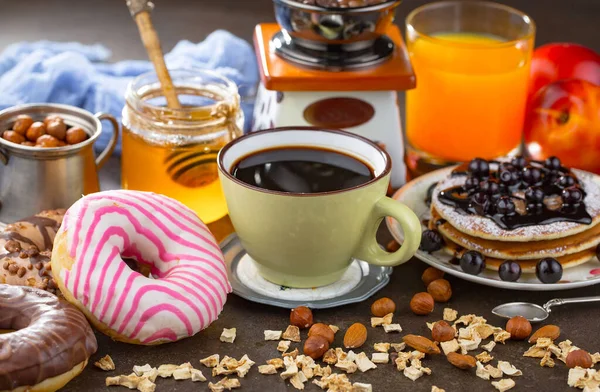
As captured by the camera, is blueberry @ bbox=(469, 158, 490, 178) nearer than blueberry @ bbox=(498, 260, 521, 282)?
No

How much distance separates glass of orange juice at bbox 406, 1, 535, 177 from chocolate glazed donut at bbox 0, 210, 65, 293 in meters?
0.73

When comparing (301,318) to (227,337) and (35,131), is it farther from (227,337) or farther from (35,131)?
(35,131)

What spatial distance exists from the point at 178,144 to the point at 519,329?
24.6 inches

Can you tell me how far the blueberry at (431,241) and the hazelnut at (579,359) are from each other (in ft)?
0.92

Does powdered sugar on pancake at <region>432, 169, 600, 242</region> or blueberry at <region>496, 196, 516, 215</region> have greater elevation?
blueberry at <region>496, 196, 516, 215</region>

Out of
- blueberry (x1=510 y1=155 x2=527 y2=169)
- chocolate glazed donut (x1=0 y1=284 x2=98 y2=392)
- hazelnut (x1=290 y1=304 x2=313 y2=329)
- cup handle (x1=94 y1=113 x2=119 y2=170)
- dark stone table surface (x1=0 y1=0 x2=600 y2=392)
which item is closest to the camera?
chocolate glazed donut (x1=0 y1=284 x2=98 y2=392)

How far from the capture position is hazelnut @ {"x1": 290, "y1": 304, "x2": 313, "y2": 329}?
1.31 metres

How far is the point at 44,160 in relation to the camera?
1.52m

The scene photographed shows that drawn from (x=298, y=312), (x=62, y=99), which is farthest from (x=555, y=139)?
(x=62, y=99)

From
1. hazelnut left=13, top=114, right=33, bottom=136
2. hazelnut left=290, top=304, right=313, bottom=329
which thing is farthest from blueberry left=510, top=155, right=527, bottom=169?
hazelnut left=13, top=114, right=33, bottom=136

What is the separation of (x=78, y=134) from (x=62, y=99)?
391 mm

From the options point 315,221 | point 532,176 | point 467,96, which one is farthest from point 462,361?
point 467,96

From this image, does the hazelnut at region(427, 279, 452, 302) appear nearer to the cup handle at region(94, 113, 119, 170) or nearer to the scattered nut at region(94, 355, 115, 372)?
the scattered nut at region(94, 355, 115, 372)

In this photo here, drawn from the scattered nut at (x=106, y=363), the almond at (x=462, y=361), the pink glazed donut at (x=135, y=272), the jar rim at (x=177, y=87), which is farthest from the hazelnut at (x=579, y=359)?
the jar rim at (x=177, y=87)
